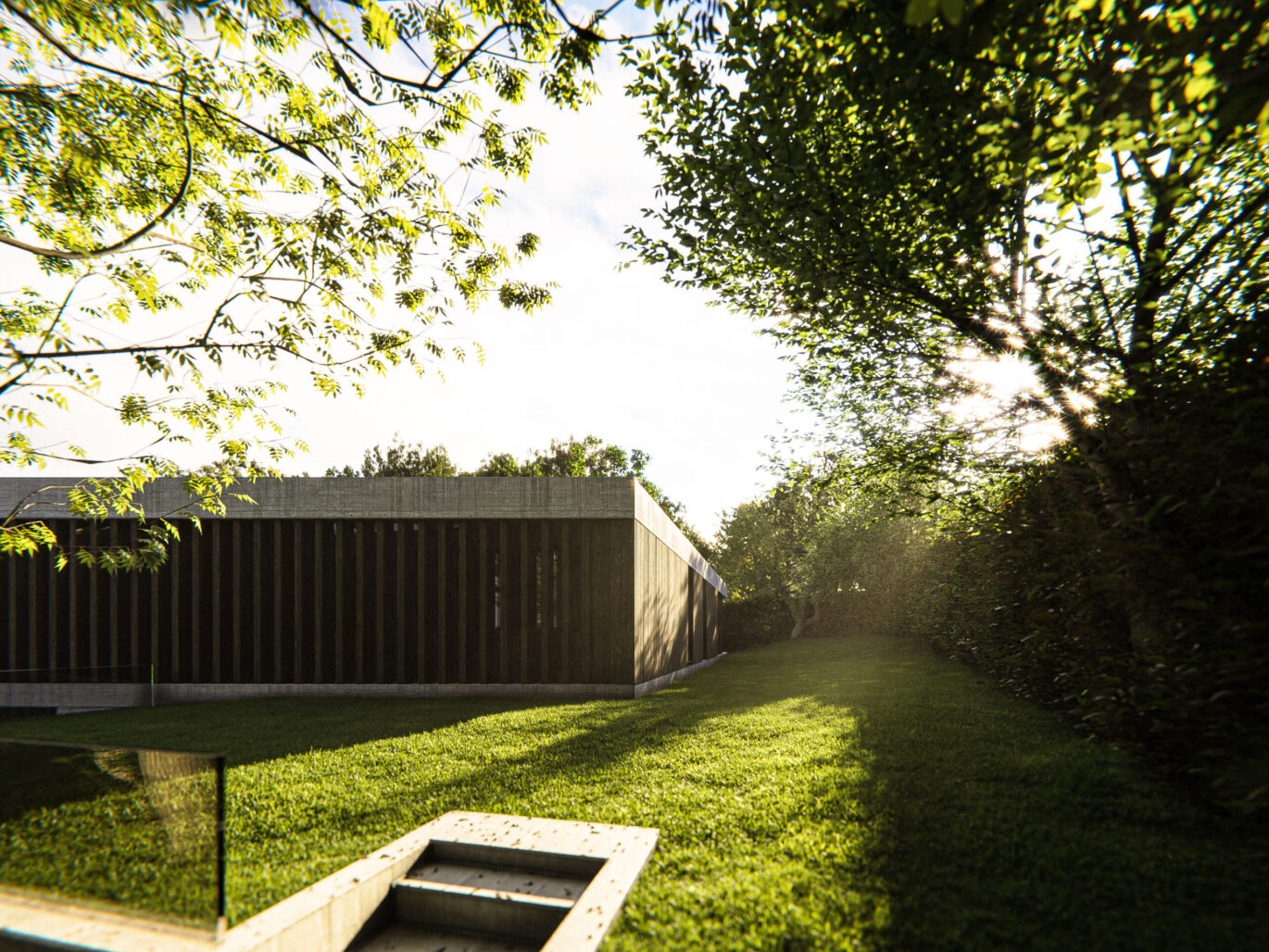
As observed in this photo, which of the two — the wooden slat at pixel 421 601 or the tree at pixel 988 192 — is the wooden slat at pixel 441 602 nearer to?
the wooden slat at pixel 421 601

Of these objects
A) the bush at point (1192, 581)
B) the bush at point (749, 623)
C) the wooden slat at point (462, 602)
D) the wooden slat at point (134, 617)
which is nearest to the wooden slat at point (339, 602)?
the wooden slat at point (462, 602)

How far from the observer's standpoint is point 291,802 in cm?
466

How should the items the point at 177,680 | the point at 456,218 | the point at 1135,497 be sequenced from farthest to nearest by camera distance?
the point at 177,680
the point at 456,218
the point at 1135,497

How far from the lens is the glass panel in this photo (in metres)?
2.63

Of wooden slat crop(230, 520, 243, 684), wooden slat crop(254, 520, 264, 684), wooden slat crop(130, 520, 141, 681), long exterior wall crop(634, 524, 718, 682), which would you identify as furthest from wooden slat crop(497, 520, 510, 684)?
wooden slat crop(130, 520, 141, 681)

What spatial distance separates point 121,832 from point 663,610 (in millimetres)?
11097

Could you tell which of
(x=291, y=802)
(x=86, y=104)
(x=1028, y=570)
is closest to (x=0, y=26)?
(x=86, y=104)

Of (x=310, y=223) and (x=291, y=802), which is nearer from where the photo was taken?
(x=291, y=802)

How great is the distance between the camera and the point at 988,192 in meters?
4.71

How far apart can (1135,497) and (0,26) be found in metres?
8.64

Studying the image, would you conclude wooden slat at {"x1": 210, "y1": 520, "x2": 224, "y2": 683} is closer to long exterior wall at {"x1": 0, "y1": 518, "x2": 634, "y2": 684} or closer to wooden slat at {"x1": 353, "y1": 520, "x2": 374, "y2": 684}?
long exterior wall at {"x1": 0, "y1": 518, "x2": 634, "y2": 684}

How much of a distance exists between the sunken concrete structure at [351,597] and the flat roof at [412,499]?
1.2 inches

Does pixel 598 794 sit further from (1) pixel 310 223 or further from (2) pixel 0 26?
(2) pixel 0 26

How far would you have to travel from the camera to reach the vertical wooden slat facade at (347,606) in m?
10.5
